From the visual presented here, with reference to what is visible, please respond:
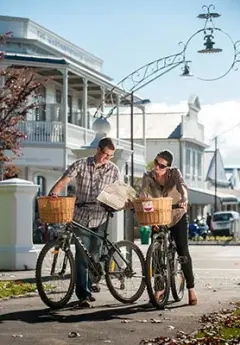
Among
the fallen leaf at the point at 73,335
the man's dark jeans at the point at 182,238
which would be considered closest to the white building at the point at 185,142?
the man's dark jeans at the point at 182,238

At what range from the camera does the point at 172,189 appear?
10.2m

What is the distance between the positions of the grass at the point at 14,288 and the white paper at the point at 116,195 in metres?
1.85

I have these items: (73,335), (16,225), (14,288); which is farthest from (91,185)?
(16,225)

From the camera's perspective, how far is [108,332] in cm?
791

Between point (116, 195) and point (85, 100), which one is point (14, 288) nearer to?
point (116, 195)

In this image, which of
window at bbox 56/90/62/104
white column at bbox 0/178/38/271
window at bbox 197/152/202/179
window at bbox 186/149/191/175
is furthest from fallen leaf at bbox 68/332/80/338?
window at bbox 197/152/202/179

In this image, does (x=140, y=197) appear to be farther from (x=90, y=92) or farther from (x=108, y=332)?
(x=90, y=92)

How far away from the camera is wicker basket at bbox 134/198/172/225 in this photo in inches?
374

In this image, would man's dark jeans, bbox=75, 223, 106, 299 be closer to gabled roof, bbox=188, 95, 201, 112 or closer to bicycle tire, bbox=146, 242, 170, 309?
bicycle tire, bbox=146, 242, 170, 309

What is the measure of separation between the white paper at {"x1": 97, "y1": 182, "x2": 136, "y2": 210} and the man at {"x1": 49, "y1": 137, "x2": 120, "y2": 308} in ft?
0.36

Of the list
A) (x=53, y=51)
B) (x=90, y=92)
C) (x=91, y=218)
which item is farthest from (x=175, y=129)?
(x=91, y=218)

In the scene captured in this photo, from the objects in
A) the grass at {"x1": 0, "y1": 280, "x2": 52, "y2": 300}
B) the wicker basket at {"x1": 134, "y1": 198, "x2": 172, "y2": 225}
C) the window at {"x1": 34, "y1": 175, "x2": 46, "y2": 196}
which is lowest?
the grass at {"x1": 0, "y1": 280, "x2": 52, "y2": 300}

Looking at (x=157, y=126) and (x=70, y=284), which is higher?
(x=157, y=126)

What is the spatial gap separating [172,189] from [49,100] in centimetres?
3129
